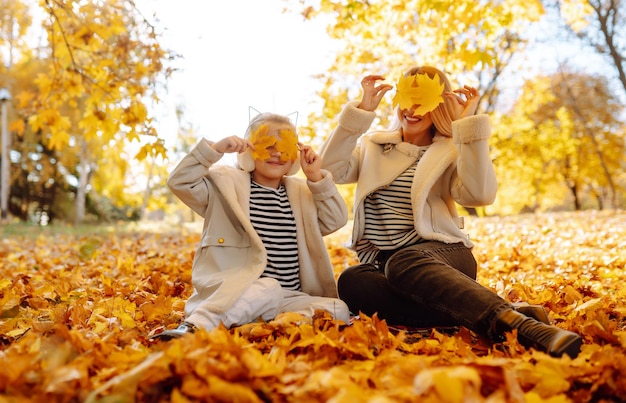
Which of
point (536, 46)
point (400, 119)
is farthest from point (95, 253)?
point (536, 46)

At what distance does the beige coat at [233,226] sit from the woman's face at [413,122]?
528 millimetres

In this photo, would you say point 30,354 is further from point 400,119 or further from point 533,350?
point 400,119

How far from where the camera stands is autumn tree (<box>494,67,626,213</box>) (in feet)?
49.5

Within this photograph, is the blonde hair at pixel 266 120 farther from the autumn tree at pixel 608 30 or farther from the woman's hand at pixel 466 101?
the autumn tree at pixel 608 30

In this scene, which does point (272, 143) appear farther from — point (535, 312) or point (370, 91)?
point (535, 312)

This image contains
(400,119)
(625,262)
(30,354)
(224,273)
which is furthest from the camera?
(625,262)

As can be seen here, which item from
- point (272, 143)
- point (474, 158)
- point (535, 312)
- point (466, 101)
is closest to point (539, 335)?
point (535, 312)

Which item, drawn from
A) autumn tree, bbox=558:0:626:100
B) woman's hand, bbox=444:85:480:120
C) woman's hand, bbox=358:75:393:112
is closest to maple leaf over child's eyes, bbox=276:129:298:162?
woman's hand, bbox=358:75:393:112

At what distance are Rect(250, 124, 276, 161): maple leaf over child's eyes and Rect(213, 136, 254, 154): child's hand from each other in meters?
0.07

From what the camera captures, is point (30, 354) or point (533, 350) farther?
point (533, 350)

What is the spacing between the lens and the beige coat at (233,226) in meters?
2.25

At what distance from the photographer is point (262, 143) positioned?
7.88ft

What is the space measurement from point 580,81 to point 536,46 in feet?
17.0

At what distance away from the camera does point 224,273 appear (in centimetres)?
227
